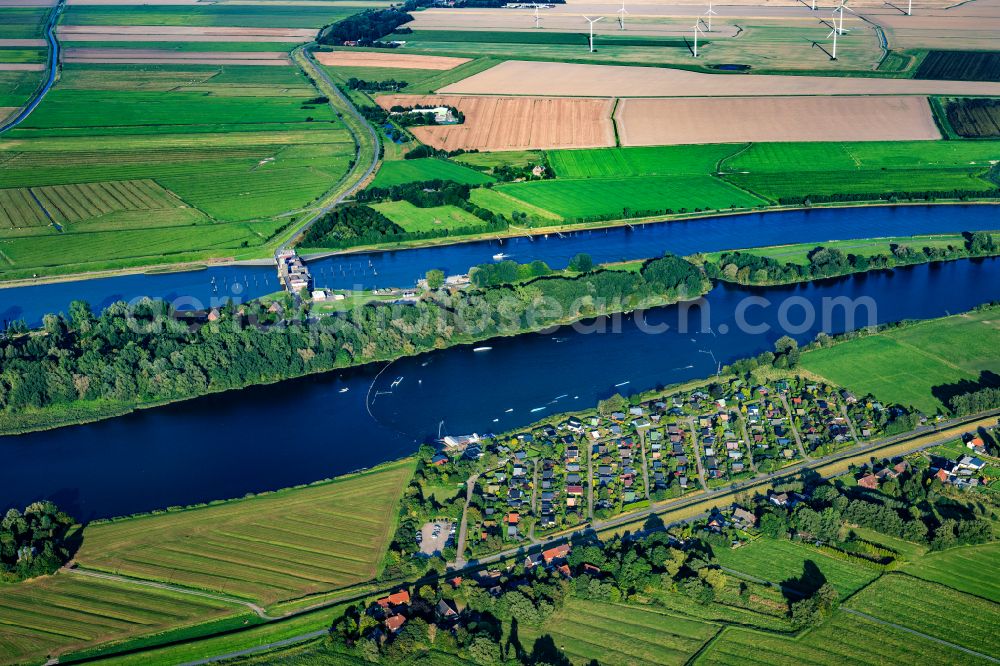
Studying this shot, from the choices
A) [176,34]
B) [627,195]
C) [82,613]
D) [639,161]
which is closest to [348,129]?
[639,161]

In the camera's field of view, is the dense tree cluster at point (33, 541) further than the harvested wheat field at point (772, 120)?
No

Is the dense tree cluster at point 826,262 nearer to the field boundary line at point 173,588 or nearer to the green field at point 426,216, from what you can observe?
the green field at point 426,216

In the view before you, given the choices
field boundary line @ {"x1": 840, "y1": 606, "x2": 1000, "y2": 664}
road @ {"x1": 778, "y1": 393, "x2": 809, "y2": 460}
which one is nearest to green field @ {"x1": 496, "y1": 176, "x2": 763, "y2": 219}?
road @ {"x1": 778, "y1": 393, "x2": 809, "y2": 460}

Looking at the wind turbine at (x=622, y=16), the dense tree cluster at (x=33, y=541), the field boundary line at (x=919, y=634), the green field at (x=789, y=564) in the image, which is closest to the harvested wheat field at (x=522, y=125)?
the wind turbine at (x=622, y=16)

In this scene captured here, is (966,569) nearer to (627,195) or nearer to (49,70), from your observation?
(627,195)

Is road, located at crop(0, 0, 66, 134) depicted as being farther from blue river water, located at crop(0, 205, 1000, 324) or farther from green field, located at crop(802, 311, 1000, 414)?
green field, located at crop(802, 311, 1000, 414)
